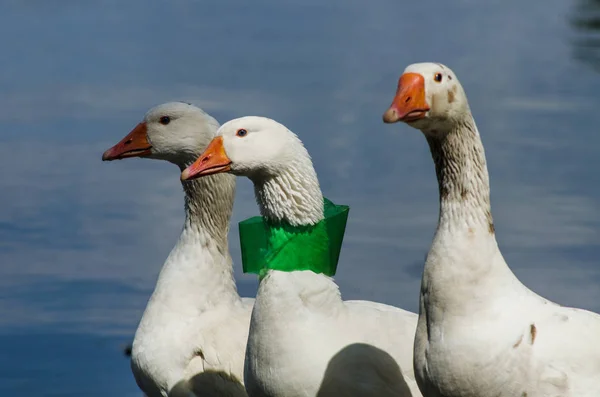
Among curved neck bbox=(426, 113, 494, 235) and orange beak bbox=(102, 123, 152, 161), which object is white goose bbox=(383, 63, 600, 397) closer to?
curved neck bbox=(426, 113, 494, 235)

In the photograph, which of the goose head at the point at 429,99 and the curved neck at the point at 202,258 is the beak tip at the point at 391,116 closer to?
the goose head at the point at 429,99

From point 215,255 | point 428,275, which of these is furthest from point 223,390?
point 428,275

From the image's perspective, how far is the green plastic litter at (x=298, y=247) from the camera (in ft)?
21.3

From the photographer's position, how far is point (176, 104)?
7.68 metres

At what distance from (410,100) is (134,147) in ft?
8.44

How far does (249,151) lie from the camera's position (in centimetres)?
642

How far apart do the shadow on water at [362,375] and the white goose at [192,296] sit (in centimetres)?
95

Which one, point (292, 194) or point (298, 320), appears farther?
point (292, 194)

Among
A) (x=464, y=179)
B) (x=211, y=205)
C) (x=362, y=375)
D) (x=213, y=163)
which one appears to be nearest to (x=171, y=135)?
(x=211, y=205)

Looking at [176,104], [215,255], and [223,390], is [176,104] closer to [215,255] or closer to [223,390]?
[215,255]

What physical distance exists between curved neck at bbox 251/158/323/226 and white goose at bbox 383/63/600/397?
0.92 m

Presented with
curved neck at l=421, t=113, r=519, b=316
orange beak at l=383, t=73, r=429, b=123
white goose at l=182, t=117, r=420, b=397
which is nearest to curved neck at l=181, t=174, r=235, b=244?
white goose at l=182, t=117, r=420, b=397

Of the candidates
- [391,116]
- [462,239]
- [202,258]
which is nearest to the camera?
[391,116]

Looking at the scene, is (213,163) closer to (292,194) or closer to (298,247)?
(292,194)
